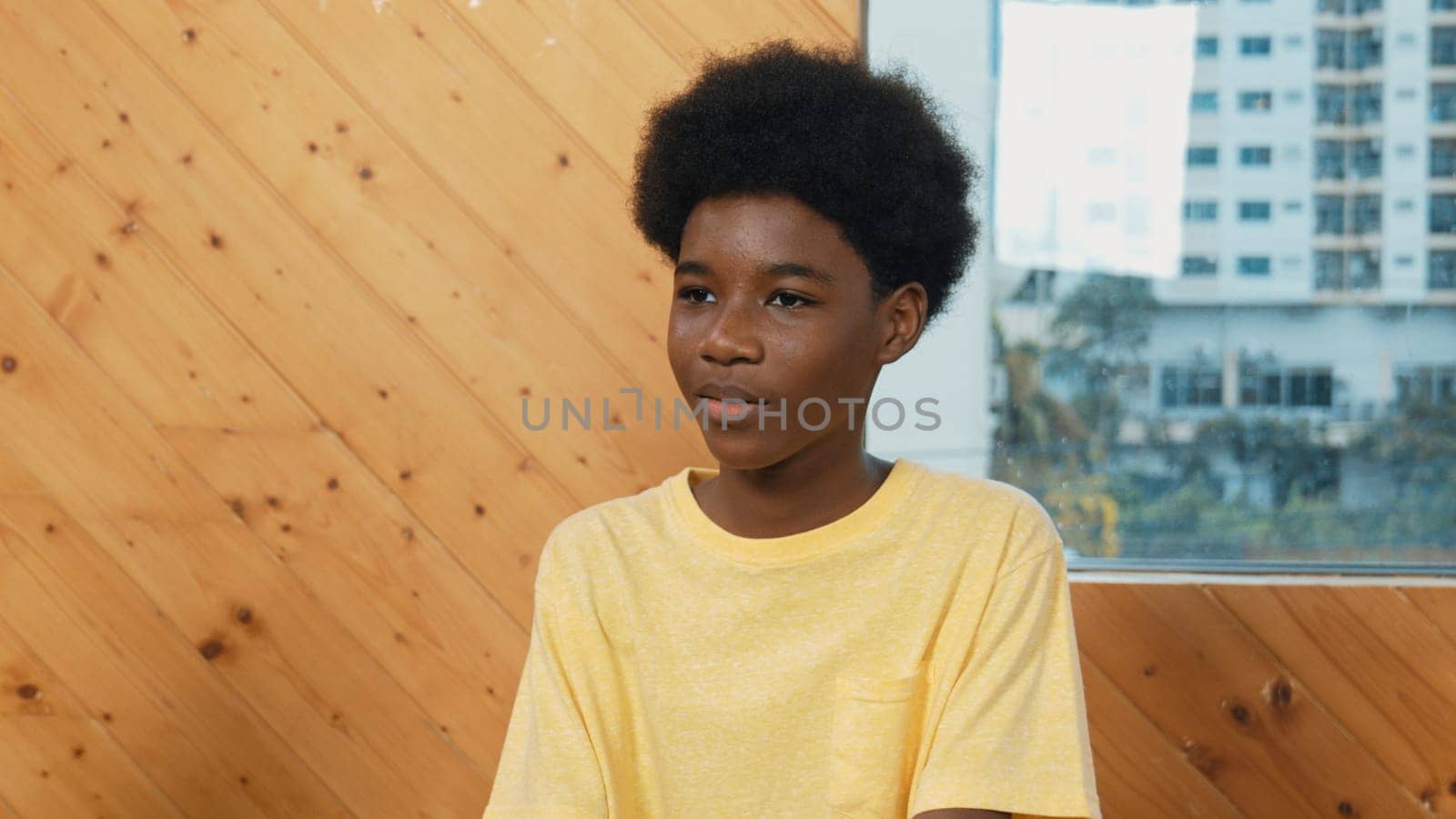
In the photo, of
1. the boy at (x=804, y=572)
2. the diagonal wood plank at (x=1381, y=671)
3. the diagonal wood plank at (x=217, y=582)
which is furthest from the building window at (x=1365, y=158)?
the diagonal wood plank at (x=217, y=582)

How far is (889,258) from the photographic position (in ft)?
4.22

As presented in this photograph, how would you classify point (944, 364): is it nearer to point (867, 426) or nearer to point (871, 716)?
point (867, 426)

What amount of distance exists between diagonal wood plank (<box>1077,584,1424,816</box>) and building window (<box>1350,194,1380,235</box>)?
0.56 metres

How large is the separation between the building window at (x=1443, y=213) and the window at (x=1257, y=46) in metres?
0.28

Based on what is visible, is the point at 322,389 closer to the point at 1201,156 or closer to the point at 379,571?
the point at 379,571

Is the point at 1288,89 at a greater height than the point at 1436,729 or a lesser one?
greater

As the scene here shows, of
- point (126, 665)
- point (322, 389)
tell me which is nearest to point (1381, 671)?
point (322, 389)

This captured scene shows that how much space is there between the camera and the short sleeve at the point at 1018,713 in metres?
1.15

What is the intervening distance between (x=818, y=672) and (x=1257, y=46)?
1129 millimetres

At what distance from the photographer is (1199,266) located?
6.14 ft

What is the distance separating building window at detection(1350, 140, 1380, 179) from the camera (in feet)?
6.09

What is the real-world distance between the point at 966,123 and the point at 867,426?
0.42 metres

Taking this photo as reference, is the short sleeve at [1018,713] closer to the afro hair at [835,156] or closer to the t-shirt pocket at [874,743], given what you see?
the t-shirt pocket at [874,743]

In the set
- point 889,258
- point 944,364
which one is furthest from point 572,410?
point 889,258
